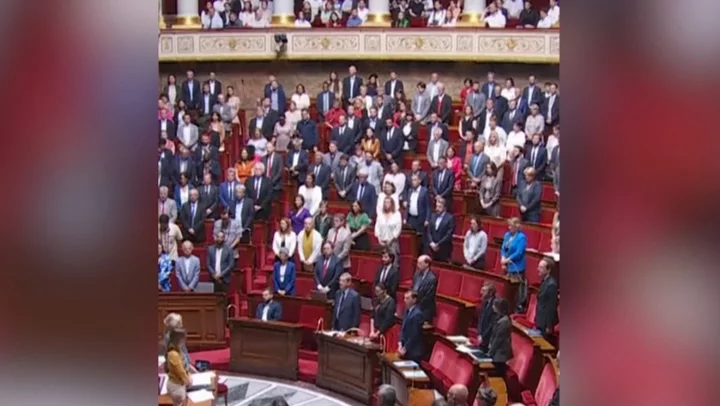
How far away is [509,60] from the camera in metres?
17.8

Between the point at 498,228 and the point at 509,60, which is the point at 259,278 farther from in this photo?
the point at 509,60

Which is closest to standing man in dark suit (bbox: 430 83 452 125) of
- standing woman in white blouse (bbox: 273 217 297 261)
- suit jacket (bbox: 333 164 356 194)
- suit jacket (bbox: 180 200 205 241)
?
suit jacket (bbox: 333 164 356 194)

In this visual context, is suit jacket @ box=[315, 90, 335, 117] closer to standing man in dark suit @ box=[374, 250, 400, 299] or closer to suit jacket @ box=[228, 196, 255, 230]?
suit jacket @ box=[228, 196, 255, 230]

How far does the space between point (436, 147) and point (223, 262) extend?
3.34 meters

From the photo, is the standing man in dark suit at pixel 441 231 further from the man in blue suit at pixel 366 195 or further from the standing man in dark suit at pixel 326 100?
the standing man in dark suit at pixel 326 100

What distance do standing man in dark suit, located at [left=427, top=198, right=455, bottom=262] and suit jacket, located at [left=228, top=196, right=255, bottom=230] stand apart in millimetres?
2182

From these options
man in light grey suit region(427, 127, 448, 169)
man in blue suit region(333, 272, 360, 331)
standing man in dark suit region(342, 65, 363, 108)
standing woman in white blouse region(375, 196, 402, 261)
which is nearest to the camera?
man in blue suit region(333, 272, 360, 331)

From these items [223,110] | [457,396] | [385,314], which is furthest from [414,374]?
[223,110]

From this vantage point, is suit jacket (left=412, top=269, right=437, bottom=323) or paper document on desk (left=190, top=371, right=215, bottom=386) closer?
paper document on desk (left=190, top=371, right=215, bottom=386)

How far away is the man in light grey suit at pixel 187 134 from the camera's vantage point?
1348cm

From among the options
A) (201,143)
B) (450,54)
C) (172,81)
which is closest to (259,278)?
(201,143)

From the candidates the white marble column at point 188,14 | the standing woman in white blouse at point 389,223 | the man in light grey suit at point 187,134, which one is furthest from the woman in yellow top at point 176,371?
the white marble column at point 188,14

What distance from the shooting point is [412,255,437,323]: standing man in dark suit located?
9.16m
